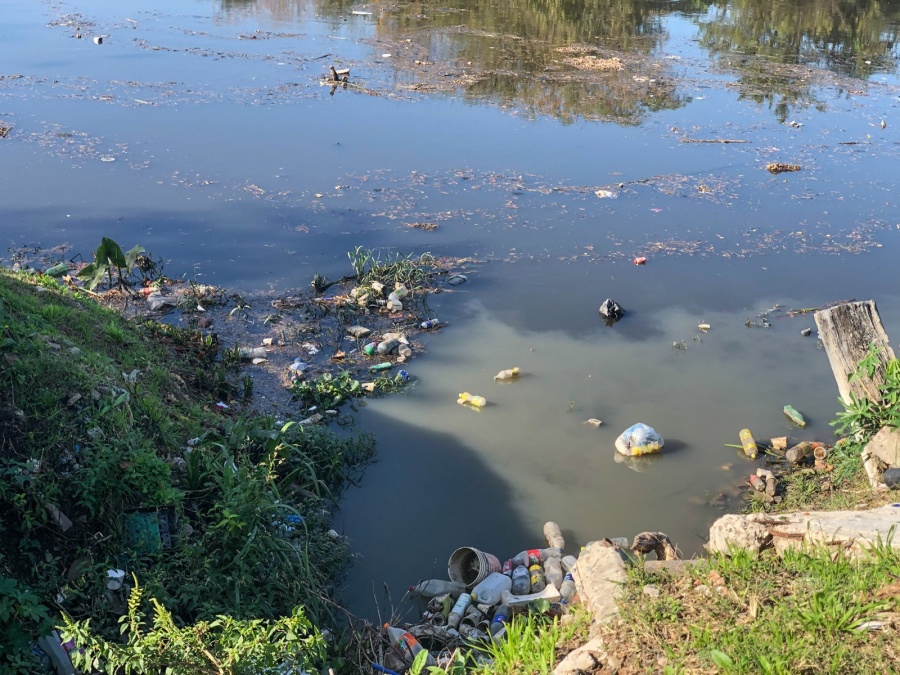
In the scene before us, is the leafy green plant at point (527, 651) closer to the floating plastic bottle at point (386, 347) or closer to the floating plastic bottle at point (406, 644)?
the floating plastic bottle at point (406, 644)

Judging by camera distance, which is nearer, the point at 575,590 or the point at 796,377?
the point at 575,590

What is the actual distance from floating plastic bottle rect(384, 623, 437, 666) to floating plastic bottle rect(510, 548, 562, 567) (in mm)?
708

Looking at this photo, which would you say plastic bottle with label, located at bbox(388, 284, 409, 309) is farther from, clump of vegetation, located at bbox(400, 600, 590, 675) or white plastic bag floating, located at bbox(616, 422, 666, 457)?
clump of vegetation, located at bbox(400, 600, 590, 675)

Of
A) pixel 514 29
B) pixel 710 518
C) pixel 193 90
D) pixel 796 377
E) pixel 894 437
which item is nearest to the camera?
pixel 894 437

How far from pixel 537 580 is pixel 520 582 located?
74mm

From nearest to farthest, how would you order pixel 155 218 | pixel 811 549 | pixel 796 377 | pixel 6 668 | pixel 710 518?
pixel 6 668 < pixel 811 549 < pixel 710 518 < pixel 796 377 < pixel 155 218

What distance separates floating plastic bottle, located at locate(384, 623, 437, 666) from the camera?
2.96 m

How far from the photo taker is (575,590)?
3.27 m

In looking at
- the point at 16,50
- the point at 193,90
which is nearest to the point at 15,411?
the point at 193,90

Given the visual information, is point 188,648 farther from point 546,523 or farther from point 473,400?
point 473,400

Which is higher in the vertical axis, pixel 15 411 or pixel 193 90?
pixel 193 90

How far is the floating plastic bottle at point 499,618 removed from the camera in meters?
3.17

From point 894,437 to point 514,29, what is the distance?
34.8 ft

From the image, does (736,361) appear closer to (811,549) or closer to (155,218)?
(811,549)
